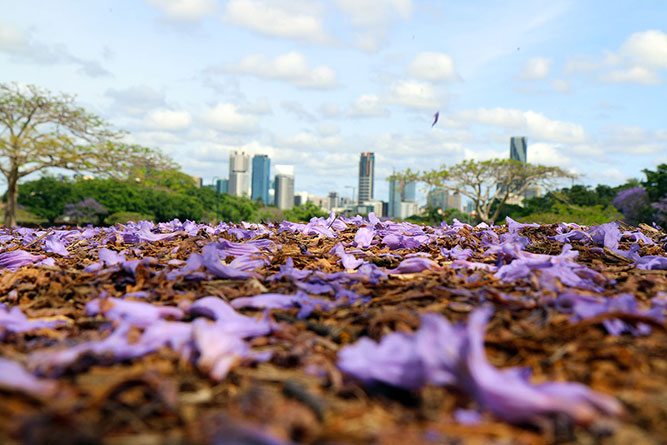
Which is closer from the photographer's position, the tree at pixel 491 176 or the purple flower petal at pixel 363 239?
the purple flower petal at pixel 363 239

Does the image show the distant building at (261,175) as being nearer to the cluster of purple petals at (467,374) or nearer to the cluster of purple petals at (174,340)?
the cluster of purple petals at (174,340)

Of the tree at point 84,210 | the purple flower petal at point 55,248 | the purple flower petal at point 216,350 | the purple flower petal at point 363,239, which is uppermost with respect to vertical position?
the purple flower petal at point 363,239

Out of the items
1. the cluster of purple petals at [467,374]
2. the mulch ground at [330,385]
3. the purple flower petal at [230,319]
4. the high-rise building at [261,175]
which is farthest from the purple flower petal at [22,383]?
the high-rise building at [261,175]

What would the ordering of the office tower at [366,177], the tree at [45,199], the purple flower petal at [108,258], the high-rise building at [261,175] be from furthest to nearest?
1. the high-rise building at [261,175]
2. the office tower at [366,177]
3. the tree at [45,199]
4. the purple flower petal at [108,258]

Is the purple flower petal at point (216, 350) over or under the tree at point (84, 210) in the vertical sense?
over

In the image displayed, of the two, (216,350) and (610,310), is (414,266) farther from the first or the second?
(216,350)

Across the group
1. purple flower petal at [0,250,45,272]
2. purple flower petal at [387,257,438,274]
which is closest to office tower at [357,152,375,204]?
purple flower petal at [0,250,45,272]

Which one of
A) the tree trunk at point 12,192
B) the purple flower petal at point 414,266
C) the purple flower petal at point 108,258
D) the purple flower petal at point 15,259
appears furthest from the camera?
the tree trunk at point 12,192
